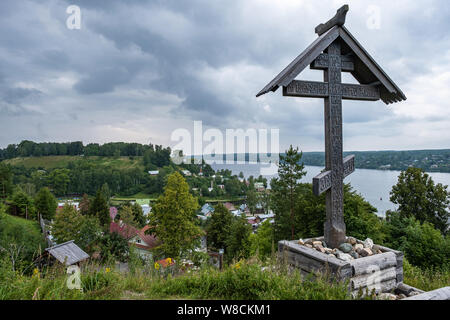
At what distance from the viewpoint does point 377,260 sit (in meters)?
3.90

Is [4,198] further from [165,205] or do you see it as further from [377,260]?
[377,260]

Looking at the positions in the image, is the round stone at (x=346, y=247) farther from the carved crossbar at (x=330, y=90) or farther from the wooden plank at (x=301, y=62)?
the wooden plank at (x=301, y=62)

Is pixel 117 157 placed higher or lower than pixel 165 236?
higher

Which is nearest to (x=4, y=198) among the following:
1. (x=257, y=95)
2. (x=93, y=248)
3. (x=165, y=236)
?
(x=93, y=248)

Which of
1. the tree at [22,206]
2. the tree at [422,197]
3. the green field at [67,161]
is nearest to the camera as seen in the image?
the tree at [422,197]

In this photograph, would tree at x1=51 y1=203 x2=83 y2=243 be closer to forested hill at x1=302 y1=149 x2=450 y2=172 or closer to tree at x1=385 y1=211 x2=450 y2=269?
tree at x1=385 y1=211 x2=450 y2=269

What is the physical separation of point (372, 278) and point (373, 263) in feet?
0.76

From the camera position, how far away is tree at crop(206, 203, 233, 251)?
26172 millimetres

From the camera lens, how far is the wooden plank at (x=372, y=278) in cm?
364

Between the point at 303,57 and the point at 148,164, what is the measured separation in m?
102

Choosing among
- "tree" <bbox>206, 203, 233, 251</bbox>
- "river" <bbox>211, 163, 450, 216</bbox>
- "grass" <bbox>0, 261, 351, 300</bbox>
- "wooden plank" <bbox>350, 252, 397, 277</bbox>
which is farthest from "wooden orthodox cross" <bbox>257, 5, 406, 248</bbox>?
"river" <bbox>211, 163, 450, 216</bbox>

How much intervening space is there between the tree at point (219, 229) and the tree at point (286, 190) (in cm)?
1186

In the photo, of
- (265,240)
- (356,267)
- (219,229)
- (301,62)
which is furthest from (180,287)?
(219,229)

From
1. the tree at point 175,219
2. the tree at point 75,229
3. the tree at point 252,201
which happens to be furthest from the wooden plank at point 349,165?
the tree at point 252,201
